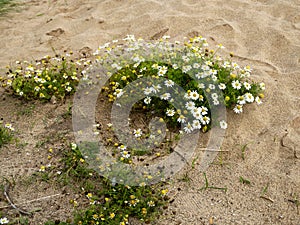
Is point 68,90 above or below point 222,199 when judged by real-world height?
above

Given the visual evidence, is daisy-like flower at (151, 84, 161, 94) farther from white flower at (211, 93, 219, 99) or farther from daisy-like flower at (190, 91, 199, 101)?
white flower at (211, 93, 219, 99)

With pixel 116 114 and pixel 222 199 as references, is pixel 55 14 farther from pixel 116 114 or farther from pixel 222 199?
pixel 222 199

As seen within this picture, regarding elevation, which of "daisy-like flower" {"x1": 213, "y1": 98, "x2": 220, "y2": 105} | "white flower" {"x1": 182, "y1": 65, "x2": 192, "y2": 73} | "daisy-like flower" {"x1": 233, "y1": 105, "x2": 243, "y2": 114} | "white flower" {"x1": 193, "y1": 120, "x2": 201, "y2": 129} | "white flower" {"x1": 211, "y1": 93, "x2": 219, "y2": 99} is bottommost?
"white flower" {"x1": 193, "y1": 120, "x2": 201, "y2": 129}

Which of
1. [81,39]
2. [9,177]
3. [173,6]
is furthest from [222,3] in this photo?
[9,177]

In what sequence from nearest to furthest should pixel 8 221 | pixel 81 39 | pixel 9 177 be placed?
pixel 8 221
pixel 9 177
pixel 81 39

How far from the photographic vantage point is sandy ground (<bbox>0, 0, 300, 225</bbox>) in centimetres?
304

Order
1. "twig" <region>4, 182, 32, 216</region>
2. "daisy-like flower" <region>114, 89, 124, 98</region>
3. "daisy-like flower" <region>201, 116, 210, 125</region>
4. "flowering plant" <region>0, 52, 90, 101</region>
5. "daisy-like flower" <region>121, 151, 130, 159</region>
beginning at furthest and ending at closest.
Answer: "flowering plant" <region>0, 52, 90, 101</region>
"daisy-like flower" <region>114, 89, 124, 98</region>
"daisy-like flower" <region>201, 116, 210, 125</region>
"daisy-like flower" <region>121, 151, 130, 159</region>
"twig" <region>4, 182, 32, 216</region>

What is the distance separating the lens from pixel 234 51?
14.5 feet

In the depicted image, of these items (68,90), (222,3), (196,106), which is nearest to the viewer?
(196,106)

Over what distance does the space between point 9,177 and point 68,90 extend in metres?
1.05

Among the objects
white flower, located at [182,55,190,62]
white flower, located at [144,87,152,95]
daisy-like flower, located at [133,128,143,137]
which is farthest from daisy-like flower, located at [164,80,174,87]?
daisy-like flower, located at [133,128,143,137]

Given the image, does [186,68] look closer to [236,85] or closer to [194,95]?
[194,95]

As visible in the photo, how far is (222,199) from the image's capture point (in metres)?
3.07

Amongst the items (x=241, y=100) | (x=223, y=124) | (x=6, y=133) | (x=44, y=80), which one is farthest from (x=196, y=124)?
(x=6, y=133)
